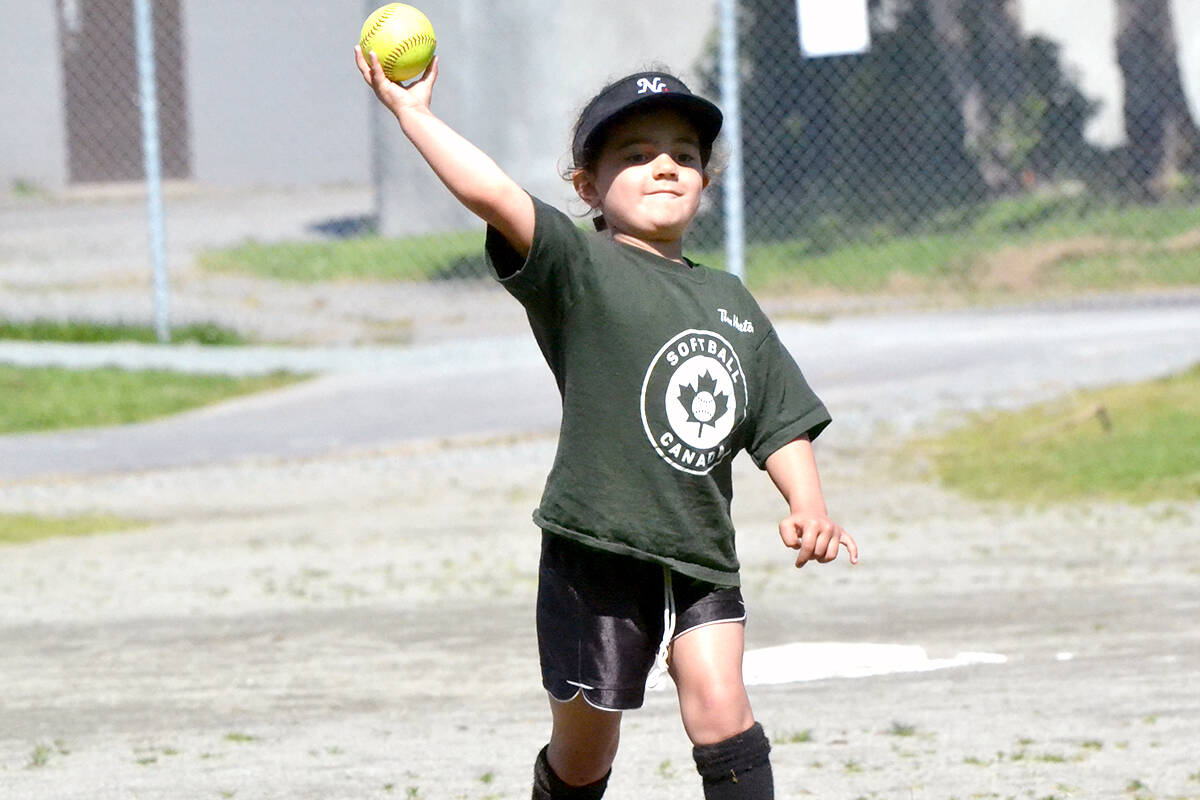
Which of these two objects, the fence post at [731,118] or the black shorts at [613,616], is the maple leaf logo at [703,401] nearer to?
the black shorts at [613,616]

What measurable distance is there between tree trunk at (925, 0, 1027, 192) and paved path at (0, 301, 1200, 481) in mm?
2773

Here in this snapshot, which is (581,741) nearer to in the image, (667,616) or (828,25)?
(667,616)

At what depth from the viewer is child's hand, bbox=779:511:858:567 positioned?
11.3 ft

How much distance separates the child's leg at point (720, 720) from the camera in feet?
11.1

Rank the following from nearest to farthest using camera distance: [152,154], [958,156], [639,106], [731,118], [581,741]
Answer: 1. [639,106]
2. [581,741]
3. [731,118]
4. [152,154]
5. [958,156]

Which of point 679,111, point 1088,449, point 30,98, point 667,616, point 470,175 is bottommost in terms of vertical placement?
point 1088,449

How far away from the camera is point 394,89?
11.2ft

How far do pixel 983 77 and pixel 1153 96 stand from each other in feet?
4.83

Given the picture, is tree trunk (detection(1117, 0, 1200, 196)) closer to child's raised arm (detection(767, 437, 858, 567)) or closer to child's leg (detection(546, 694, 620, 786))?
child's raised arm (detection(767, 437, 858, 567))

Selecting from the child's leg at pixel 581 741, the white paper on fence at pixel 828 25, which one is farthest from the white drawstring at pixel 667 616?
the white paper on fence at pixel 828 25

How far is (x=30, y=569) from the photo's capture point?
767 centimetres

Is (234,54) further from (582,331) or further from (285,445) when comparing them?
(582,331)

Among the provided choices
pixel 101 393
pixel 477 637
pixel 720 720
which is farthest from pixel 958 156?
pixel 720 720

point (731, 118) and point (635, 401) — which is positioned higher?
point (731, 118)
